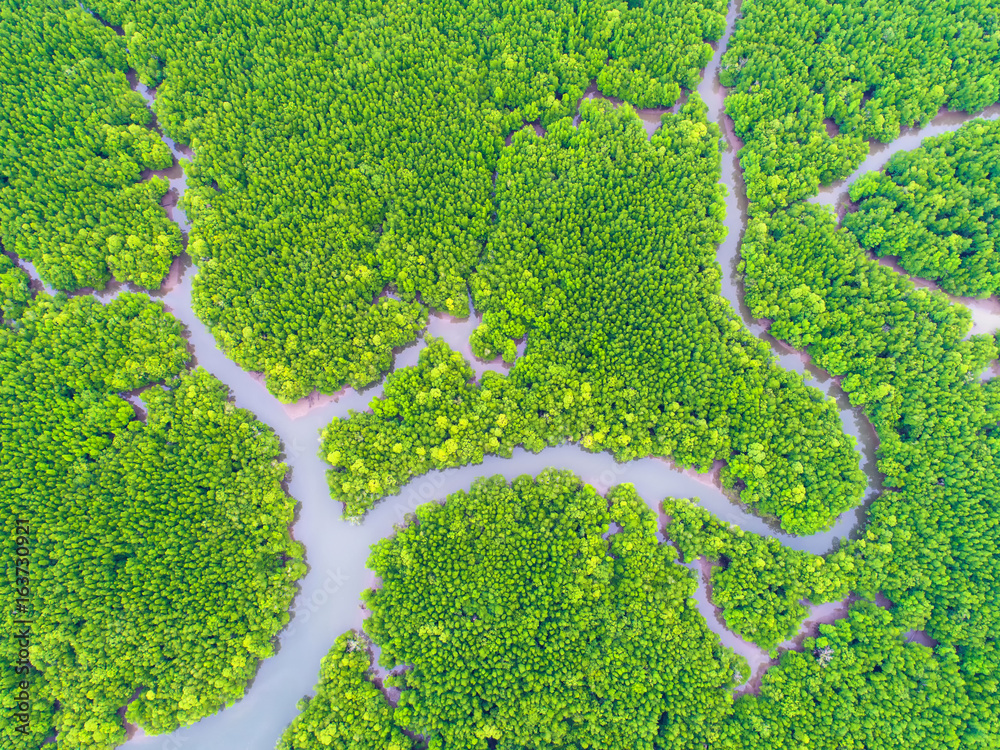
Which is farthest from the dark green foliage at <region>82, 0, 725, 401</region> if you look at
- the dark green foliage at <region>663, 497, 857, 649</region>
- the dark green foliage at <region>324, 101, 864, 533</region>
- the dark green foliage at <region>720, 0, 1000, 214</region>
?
the dark green foliage at <region>663, 497, 857, 649</region>

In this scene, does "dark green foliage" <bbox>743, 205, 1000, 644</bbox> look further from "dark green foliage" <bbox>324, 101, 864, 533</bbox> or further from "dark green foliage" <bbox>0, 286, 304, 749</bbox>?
"dark green foliage" <bbox>0, 286, 304, 749</bbox>

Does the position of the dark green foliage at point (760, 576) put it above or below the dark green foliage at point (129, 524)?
below

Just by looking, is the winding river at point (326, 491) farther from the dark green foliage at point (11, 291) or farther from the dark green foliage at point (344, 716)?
the dark green foliage at point (344, 716)

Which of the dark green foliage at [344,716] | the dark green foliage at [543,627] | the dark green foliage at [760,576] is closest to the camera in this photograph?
the dark green foliage at [344,716]

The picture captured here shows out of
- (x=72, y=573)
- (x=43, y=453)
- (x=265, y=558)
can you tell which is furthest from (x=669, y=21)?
(x=72, y=573)

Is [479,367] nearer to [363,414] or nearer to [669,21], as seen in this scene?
[363,414]

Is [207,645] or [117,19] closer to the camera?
[207,645]

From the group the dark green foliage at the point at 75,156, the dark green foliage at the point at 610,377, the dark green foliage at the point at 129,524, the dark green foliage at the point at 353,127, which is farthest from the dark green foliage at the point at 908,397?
the dark green foliage at the point at 75,156
